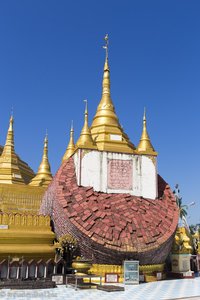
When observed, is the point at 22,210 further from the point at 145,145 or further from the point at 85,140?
the point at 145,145

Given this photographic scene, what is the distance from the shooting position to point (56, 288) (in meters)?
18.8

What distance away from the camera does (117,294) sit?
674 inches

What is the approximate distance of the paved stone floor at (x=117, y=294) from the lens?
1584 cm

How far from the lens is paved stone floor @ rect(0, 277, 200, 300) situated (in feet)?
52.0

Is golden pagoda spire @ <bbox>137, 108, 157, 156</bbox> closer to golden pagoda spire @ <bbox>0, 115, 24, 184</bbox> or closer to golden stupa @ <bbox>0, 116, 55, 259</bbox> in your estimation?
golden stupa @ <bbox>0, 116, 55, 259</bbox>

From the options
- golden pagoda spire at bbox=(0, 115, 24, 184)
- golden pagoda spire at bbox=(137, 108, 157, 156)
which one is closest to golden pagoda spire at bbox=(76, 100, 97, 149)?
golden pagoda spire at bbox=(137, 108, 157, 156)

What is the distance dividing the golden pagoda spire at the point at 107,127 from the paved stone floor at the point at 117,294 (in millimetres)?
10374

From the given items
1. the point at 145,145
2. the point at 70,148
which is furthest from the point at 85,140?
the point at 70,148

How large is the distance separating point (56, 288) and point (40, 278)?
6.21 ft

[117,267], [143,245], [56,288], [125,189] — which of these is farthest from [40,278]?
[125,189]

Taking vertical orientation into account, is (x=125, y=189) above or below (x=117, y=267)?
above

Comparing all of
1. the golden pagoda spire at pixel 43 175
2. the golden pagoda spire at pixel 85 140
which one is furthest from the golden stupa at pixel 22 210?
the golden pagoda spire at pixel 85 140

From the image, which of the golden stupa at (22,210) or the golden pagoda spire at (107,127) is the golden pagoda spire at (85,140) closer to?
the golden pagoda spire at (107,127)

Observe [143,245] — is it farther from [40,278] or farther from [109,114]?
[109,114]
